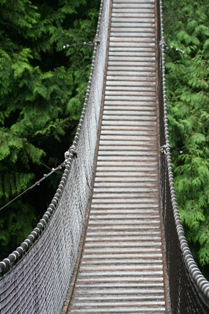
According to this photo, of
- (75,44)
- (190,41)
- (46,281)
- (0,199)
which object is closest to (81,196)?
(46,281)

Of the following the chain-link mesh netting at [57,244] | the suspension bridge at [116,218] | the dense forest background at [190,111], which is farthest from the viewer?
the dense forest background at [190,111]

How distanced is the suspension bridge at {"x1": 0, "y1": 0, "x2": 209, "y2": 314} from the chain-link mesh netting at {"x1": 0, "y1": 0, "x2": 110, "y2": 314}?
11mm

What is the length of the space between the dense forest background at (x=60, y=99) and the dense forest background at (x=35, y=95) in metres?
0.02

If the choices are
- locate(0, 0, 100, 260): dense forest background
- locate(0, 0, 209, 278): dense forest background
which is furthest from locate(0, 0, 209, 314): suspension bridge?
locate(0, 0, 100, 260): dense forest background

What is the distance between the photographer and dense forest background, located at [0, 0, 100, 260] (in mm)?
11727

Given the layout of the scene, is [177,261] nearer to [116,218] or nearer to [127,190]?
[116,218]

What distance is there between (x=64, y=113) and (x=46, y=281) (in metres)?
6.17

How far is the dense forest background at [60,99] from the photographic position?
36.9 feet

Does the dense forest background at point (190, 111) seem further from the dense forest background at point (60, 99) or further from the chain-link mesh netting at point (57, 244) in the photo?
the chain-link mesh netting at point (57, 244)

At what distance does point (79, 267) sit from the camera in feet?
27.0

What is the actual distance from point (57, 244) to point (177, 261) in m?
1.29

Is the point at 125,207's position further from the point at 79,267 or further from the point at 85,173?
the point at 79,267

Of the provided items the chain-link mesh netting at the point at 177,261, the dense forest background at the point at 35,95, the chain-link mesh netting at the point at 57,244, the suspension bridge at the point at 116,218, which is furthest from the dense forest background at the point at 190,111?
the chain-link mesh netting at the point at 57,244

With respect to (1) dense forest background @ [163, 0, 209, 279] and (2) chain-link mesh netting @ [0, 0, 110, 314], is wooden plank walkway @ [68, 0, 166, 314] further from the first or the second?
(1) dense forest background @ [163, 0, 209, 279]
